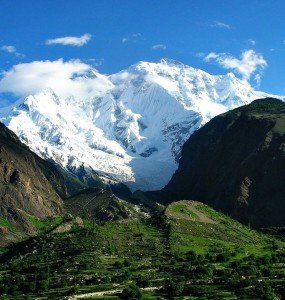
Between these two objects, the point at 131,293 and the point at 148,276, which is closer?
the point at 131,293

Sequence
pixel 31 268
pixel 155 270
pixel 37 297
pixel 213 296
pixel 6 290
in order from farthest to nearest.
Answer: pixel 31 268
pixel 155 270
pixel 6 290
pixel 37 297
pixel 213 296

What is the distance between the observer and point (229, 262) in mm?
187750

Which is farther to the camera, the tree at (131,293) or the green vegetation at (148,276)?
the green vegetation at (148,276)

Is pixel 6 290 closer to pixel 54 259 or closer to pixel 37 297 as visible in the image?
pixel 37 297

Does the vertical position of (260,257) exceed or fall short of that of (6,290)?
it exceeds it

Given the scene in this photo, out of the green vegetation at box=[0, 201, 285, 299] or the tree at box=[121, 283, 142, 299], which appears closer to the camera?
the tree at box=[121, 283, 142, 299]

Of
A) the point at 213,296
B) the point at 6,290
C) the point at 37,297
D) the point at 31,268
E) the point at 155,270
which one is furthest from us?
the point at 31,268

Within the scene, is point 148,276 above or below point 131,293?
above

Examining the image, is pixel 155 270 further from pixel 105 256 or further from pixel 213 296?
pixel 213 296

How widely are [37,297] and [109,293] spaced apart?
1546 centimetres

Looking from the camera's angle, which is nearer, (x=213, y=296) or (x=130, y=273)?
(x=213, y=296)

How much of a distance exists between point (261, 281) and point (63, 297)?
41920mm

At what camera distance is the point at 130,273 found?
165500mm

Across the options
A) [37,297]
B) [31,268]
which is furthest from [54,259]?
[37,297]
